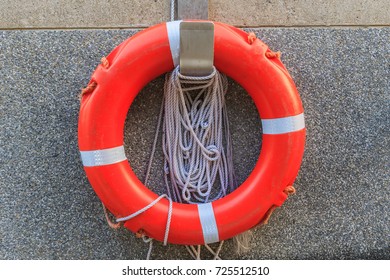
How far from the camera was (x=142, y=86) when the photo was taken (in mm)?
1222

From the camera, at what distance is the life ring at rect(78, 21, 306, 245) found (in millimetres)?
1164

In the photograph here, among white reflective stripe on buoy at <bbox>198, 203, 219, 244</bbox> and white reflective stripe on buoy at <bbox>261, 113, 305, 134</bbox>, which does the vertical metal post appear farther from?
white reflective stripe on buoy at <bbox>198, 203, 219, 244</bbox>

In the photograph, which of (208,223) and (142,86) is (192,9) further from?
(208,223)

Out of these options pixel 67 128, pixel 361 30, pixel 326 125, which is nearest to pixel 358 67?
pixel 361 30

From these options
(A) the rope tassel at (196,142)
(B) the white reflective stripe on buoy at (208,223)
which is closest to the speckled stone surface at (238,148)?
(A) the rope tassel at (196,142)

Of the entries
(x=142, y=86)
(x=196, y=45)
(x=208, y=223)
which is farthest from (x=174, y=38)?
(x=208, y=223)

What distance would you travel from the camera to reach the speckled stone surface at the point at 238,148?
1.33m

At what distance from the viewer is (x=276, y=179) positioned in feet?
3.92

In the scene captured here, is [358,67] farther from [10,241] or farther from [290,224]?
[10,241]

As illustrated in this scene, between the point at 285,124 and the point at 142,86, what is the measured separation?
1.53ft

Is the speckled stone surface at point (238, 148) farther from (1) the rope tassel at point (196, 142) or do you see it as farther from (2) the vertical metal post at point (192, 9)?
(2) the vertical metal post at point (192, 9)

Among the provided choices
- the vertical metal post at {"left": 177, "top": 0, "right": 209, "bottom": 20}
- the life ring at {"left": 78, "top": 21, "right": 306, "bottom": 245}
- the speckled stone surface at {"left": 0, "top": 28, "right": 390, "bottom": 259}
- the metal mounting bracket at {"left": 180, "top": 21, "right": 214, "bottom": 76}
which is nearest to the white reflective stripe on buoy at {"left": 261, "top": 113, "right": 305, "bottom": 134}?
the life ring at {"left": 78, "top": 21, "right": 306, "bottom": 245}

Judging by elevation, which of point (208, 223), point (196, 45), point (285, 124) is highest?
point (196, 45)

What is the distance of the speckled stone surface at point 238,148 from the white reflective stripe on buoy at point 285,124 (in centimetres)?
14
